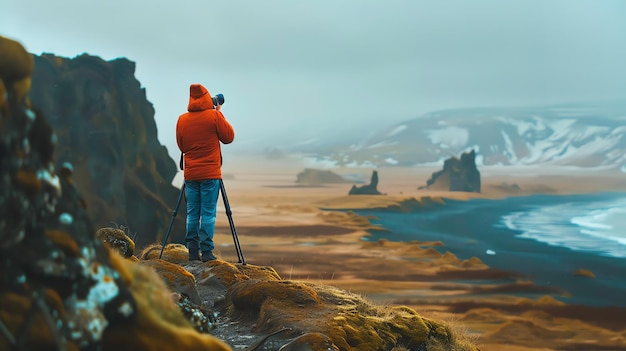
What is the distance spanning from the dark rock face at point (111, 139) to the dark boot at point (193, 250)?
57908 millimetres

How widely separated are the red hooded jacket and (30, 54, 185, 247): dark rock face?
5933cm

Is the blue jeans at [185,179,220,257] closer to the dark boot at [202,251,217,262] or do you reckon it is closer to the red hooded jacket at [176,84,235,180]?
the dark boot at [202,251,217,262]

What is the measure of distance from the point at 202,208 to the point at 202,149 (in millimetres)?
1152

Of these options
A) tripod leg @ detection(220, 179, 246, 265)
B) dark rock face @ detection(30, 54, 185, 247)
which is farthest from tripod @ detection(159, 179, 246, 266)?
dark rock face @ detection(30, 54, 185, 247)

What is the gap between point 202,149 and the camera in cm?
1339

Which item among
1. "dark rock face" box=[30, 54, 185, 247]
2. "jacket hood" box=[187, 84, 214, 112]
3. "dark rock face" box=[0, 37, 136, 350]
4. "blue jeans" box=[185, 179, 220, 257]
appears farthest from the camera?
"dark rock face" box=[30, 54, 185, 247]

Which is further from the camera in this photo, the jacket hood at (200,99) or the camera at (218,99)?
the camera at (218,99)

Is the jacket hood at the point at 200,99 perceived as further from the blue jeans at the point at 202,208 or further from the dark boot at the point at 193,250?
the dark boot at the point at 193,250

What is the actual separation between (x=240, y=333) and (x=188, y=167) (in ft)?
12.7

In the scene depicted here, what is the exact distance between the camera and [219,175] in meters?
13.7

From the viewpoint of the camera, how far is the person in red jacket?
13.3 m

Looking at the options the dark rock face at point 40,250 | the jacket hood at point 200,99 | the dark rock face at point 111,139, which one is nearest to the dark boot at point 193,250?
the jacket hood at point 200,99

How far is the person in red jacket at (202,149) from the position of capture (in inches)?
523

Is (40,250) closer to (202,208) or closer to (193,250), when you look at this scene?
(202,208)
